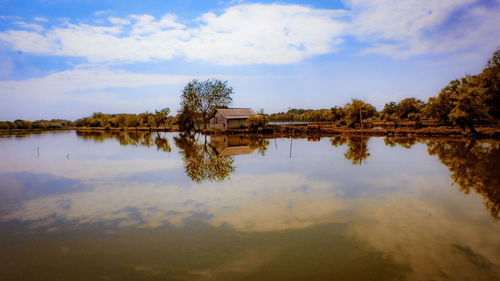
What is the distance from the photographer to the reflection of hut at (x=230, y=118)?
55.1 metres

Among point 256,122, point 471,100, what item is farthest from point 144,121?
point 471,100

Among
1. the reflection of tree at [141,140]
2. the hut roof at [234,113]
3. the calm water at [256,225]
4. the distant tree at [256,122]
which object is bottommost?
the calm water at [256,225]

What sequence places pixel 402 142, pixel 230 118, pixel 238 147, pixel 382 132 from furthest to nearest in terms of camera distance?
pixel 230 118 < pixel 382 132 < pixel 402 142 < pixel 238 147

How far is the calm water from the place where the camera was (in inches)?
253

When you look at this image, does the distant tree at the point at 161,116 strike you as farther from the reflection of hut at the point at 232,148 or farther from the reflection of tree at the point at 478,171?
the reflection of tree at the point at 478,171

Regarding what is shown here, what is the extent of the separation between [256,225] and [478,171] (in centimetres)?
1372

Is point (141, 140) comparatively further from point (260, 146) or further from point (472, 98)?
point (472, 98)

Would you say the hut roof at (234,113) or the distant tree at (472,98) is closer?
the distant tree at (472,98)

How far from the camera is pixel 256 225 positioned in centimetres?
885

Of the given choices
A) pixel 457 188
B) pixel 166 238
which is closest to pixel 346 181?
pixel 457 188

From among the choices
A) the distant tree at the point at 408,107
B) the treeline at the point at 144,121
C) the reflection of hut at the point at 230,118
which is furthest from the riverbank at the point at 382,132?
the treeline at the point at 144,121

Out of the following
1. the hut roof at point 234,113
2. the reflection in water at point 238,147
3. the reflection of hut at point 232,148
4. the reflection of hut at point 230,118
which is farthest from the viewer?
the hut roof at point 234,113

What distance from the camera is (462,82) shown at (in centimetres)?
3462

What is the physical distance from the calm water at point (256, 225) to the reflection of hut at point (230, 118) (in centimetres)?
3880
